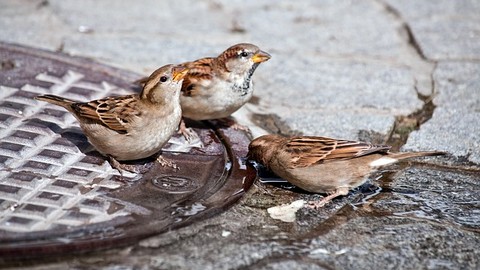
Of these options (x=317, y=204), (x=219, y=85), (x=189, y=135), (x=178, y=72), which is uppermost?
(x=178, y=72)

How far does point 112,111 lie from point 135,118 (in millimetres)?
145

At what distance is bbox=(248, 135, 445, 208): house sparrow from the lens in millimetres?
4188

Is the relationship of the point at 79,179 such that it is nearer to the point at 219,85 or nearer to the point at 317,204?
the point at 317,204

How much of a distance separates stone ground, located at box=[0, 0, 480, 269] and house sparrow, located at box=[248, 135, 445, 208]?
98 millimetres

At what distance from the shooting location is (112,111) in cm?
436

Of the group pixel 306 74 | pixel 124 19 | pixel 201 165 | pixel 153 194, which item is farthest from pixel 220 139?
pixel 124 19

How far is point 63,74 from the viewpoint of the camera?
5.36 m

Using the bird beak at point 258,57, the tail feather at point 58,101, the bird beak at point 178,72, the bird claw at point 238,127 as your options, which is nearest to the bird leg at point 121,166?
the tail feather at point 58,101

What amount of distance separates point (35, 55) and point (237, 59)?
4.79 ft

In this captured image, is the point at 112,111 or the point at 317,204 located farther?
the point at 112,111

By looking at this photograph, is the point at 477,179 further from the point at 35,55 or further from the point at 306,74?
the point at 35,55

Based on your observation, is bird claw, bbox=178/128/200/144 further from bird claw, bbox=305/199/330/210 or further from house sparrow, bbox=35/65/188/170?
bird claw, bbox=305/199/330/210

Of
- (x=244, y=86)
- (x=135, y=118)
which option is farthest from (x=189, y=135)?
(x=135, y=118)

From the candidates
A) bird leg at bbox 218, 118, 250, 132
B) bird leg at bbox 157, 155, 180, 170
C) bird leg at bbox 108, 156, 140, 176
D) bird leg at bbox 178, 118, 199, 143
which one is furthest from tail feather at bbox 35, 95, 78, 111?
bird leg at bbox 218, 118, 250, 132
